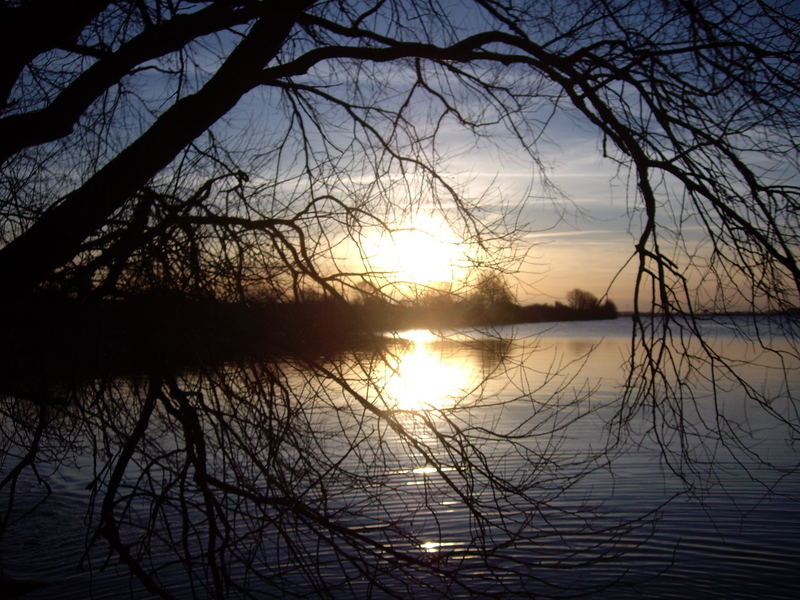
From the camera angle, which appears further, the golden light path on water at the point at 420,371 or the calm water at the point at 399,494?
the golden light path on water at the point at 420,371

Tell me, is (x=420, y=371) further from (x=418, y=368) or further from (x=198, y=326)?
(x=198, y=326)

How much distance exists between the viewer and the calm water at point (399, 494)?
10.7 feet

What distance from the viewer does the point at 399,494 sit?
3.91 meters

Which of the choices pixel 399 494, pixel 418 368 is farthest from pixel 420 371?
pixel 399 494

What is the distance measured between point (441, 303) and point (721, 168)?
155cm

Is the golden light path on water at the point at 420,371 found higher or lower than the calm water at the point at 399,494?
higher

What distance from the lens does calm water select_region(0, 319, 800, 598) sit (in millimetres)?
3271

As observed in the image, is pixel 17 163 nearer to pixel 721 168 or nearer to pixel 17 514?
pixel 721 168

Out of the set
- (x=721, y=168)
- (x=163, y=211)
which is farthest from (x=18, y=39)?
(x=721, y=168)

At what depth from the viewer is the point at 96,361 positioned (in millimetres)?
3482

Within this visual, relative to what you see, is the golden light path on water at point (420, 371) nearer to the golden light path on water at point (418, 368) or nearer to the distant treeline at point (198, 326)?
the golden light path on water at point (418, 368)

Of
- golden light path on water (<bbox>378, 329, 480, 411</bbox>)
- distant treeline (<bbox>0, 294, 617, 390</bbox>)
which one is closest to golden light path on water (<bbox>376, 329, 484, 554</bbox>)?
golden light path on water (<bbox>378, 329, 480, 411</bbox>)

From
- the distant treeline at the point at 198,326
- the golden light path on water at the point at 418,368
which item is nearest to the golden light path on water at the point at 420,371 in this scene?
the golden light path on water at the point at 418,368

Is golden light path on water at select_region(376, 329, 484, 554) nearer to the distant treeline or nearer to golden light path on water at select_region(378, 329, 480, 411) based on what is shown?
golden light path on water at select_region(378, 329, 480, 411)
